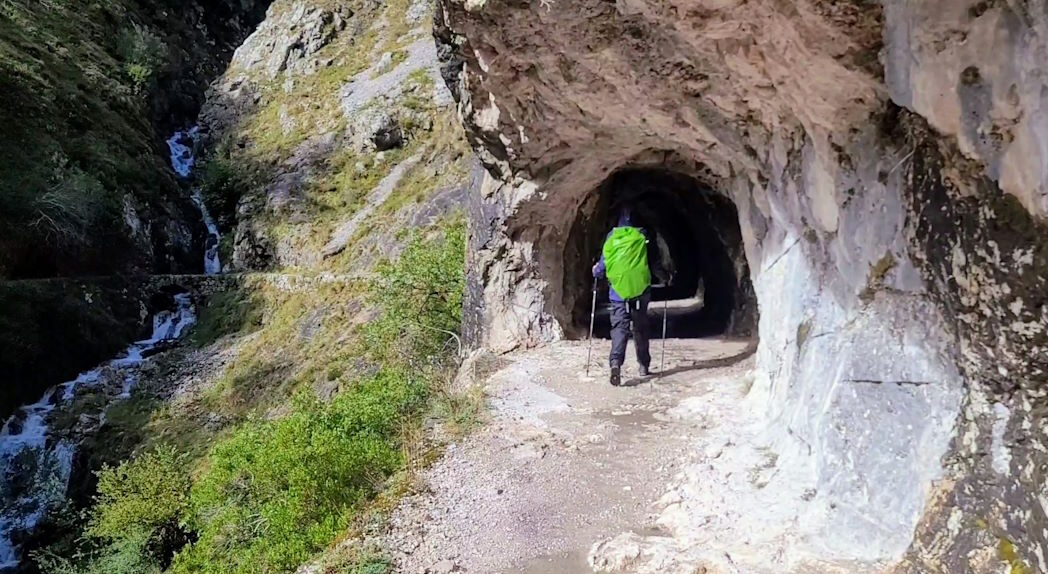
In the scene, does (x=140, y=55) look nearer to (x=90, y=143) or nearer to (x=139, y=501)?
(x=90, y=143)

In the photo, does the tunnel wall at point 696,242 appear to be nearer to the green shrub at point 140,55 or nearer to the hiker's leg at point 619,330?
the hiker's leg at point 619,330

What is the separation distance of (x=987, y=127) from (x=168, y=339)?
25.8 metres

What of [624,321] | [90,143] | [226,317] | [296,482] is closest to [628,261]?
[624,321]

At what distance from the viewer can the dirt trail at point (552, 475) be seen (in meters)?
5.02

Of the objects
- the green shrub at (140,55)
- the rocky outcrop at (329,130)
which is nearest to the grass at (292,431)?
the rocky outcrop at (329,130)

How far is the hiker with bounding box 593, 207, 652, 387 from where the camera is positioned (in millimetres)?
8062

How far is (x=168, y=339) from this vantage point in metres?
24.6

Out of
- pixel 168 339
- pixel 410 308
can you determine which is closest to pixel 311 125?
pixel 168 339

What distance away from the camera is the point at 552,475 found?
6.04 metres

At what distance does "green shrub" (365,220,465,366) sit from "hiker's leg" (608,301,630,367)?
570 cm

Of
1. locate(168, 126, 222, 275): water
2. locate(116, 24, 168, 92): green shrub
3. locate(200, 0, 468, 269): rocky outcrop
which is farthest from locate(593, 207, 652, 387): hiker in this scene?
locate(116, 24, 168, 92): green shrub

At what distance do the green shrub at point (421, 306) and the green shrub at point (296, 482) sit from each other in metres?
2.32

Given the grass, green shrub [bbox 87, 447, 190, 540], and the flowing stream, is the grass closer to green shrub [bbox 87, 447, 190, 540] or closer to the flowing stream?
green shrub [bbox 87, 447, 190, 540]

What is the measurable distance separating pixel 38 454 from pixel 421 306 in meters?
11.0
